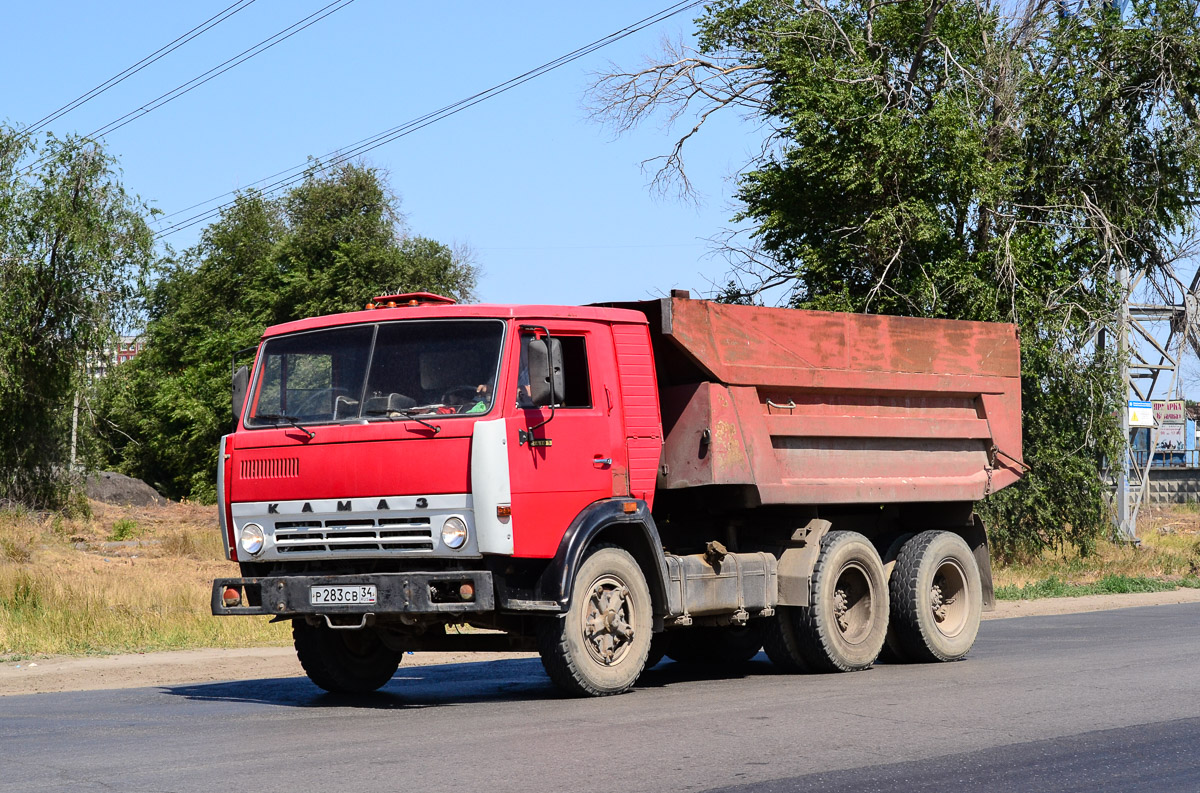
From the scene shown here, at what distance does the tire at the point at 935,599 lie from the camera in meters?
12.4

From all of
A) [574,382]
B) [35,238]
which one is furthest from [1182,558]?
[35,238]

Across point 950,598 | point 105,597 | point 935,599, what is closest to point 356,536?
point 935,599

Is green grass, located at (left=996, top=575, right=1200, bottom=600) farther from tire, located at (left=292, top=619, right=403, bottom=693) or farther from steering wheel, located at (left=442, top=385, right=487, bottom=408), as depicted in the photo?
steering wheel, located at (left=442, top=385, right=487, bottom=408)

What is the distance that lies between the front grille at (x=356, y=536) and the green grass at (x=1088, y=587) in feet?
47.4

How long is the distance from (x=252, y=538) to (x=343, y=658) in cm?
138

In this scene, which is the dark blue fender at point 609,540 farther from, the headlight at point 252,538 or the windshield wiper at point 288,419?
the headlight at point 252,538

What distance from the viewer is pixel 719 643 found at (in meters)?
12.8

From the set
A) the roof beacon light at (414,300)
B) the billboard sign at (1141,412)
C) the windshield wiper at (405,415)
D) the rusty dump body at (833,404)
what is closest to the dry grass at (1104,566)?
the billboard sign at (1141,412)

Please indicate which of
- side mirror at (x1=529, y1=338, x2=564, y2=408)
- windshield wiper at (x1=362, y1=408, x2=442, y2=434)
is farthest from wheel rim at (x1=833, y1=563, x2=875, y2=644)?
windshield wiper at (x1=362, y1=408, x2=442, y2=434)

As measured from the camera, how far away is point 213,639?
1538 cm

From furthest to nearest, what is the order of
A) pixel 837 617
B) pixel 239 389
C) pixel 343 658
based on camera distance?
pixel 837 617 < pixel 343 658 < pixel 239 389

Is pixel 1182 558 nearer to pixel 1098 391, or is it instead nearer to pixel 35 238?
pixel 1098 391

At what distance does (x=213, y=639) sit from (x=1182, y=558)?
65.1 feet

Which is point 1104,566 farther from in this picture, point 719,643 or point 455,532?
point 455,532
